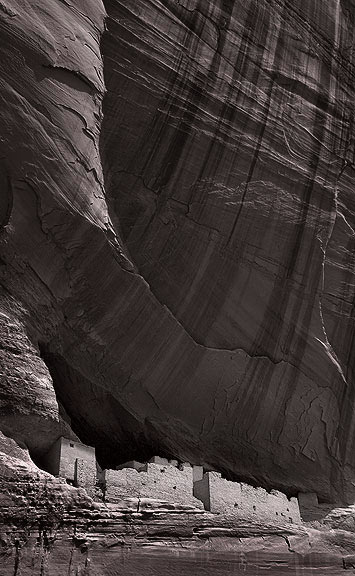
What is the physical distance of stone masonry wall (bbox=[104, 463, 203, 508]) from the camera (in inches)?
374

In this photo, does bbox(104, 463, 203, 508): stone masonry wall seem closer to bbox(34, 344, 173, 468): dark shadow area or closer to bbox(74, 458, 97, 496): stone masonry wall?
bbox(74, 458, 97, 496): stone masonry wall

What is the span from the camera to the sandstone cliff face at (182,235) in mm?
9594

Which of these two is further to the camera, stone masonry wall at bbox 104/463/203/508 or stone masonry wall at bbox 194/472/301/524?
stone masonry wall at bbox 194/472/301/524

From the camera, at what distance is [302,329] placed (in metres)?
12.2

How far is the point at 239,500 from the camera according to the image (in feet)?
35.8

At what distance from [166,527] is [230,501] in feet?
6.27

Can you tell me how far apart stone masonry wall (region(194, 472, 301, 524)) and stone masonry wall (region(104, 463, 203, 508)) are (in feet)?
0.94

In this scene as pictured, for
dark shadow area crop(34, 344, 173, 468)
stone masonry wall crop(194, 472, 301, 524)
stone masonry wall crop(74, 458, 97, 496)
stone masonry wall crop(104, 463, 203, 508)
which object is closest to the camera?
stone masonry wall crop(74, 458, 97, 496)

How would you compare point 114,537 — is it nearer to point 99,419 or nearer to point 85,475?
point 85,475

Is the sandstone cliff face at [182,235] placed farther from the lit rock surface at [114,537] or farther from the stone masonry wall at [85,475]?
the lit rock surface at [114,537]

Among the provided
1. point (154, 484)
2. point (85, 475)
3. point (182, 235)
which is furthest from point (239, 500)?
point (182, 235)

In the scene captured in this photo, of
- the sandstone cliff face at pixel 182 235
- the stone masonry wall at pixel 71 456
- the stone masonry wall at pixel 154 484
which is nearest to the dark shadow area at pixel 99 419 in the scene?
the sandstone cliff face at pixel 182 235

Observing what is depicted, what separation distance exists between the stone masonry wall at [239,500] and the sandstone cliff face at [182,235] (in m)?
1.25

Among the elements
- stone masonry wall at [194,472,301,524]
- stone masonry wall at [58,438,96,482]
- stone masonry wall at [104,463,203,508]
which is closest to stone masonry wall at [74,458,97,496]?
stone masonry wall at [58,438,96,482]
